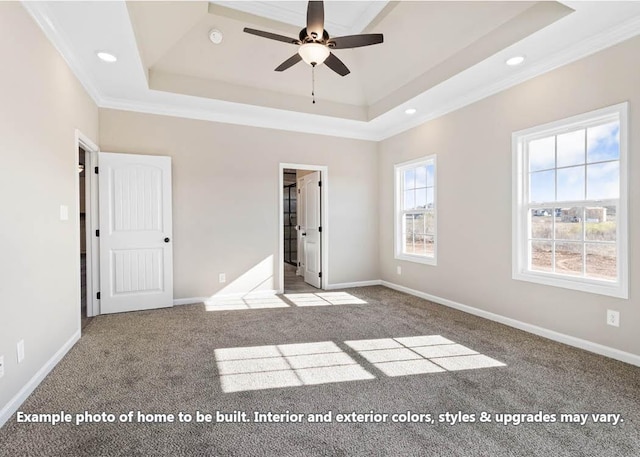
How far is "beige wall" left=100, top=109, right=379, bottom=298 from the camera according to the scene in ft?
14.6

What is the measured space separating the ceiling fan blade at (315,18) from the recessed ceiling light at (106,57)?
6.70 ft

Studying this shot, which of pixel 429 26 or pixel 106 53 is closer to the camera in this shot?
pixel 106 53

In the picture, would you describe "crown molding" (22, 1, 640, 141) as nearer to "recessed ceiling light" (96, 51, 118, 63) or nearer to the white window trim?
"recessed ceiling light" (96, 51, 118, 63)

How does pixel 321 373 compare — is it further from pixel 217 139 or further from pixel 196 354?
pixel 217 139

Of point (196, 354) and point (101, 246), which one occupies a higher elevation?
point (101, 246)

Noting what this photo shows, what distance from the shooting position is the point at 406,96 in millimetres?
4281

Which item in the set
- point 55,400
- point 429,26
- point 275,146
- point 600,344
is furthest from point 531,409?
point 275,146

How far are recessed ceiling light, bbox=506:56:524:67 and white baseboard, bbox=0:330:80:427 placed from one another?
190 inches

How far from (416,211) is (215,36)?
3.61m

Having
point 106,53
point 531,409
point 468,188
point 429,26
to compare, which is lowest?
point 531,409

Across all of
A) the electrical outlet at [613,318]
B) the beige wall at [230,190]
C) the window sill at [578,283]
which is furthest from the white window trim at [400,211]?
the electrical outlet at [613,318]

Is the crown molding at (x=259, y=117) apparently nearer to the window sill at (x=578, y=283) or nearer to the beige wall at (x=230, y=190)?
the beige wall at (x=230, y=190)

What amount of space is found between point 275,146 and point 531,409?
442cm

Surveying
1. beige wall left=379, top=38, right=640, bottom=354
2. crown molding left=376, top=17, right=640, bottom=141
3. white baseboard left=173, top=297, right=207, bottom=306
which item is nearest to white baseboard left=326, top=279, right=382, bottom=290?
beige wall left=379, top=38, right=640, bottom=354
